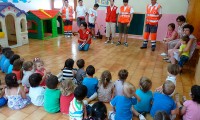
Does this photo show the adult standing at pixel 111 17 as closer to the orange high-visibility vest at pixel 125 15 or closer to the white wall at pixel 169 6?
the orange high-visibility vest at pixel 125 15

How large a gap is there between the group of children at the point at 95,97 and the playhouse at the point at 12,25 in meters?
2.64

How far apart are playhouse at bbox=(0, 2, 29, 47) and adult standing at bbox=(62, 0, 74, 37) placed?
5.03 ft

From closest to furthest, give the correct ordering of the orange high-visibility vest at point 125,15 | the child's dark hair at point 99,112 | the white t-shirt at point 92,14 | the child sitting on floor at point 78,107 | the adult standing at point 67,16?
the child's dark hair at point 99,112 → the child sitting on floor at point 78,107 → the orange high-visibility vest at point 125,15 → the white t-shirt at point 92,14 → the adult standing at point 67,16

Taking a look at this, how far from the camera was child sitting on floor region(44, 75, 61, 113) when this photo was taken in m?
2.13

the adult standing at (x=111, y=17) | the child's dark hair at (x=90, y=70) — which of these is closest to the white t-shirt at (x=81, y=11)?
the adult standing at (x=111, y=17)

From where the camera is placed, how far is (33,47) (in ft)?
16.7

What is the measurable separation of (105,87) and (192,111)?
1.00 m

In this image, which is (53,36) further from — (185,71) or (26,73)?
(185,71)

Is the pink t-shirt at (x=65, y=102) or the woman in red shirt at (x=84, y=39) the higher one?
the woman in red shirt at (x=84, y=39)

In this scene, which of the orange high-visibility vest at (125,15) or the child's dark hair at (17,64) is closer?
the child's dark hair at (17,64)

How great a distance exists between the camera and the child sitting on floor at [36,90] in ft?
7.31

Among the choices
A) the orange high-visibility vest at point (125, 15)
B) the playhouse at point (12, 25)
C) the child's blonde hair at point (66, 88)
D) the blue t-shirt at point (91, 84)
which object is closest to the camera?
the child's blonde hair at point (66, 88)

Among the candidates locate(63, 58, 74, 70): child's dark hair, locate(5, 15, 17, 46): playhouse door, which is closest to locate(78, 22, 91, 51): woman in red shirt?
locate(63, 58, 74, 70): child's dark hair

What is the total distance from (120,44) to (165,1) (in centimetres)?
207
